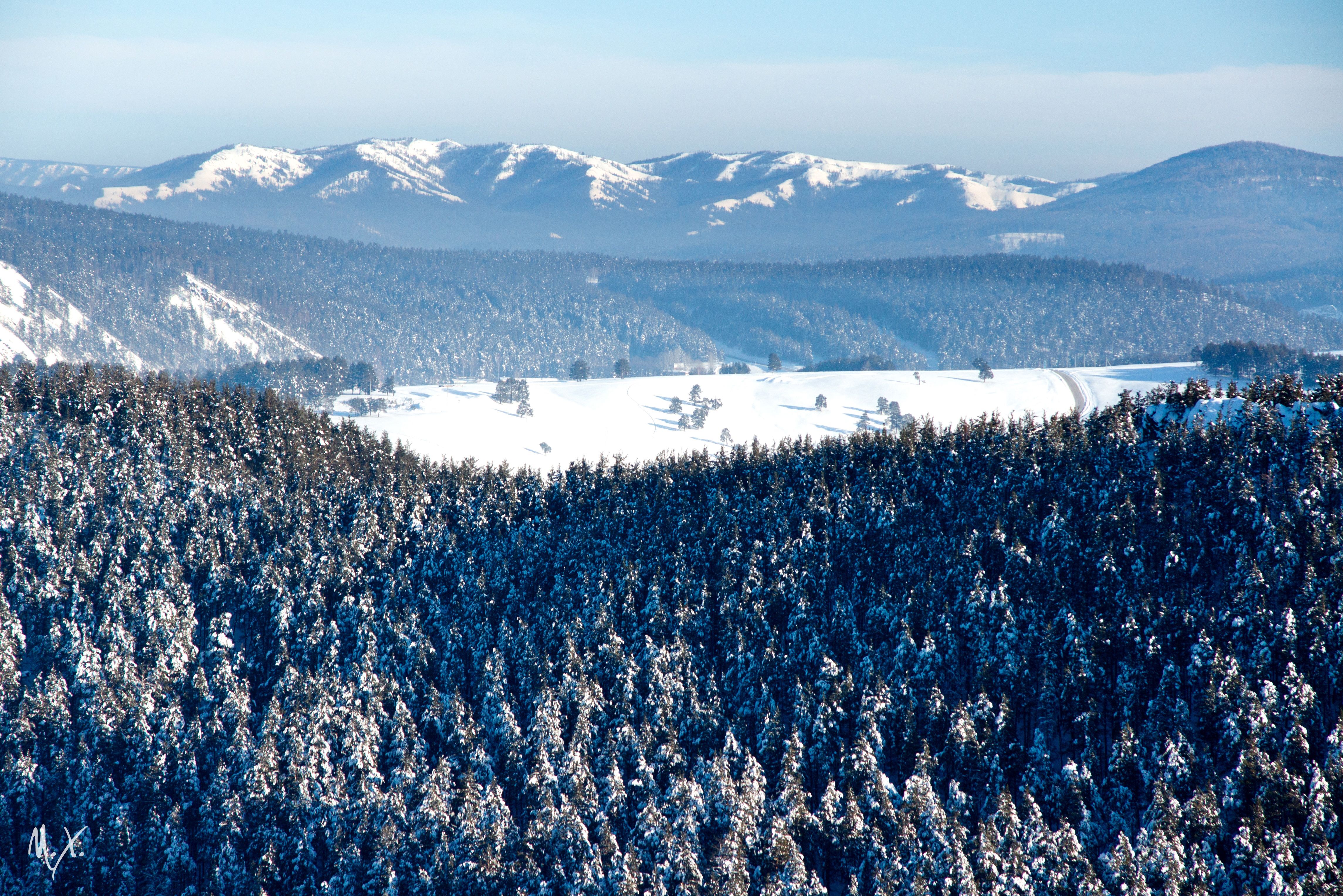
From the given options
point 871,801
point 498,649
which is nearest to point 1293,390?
point 871,801
